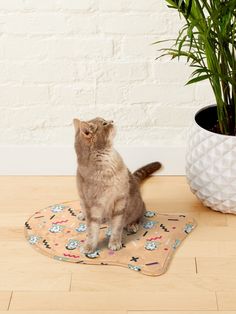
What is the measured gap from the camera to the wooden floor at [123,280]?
1.94 m

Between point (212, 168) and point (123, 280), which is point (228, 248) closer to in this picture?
point (212, 168)

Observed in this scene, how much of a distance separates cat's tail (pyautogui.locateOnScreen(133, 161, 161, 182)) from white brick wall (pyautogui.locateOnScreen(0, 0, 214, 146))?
9 cm

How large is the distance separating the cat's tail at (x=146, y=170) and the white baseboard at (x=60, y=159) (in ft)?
0.13

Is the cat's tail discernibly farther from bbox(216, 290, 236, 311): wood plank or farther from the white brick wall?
bbox(216, 290, 236, 311): wood plank

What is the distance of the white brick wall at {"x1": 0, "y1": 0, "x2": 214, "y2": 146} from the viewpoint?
241cm

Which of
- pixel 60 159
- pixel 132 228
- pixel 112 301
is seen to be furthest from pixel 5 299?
pixel 60 159

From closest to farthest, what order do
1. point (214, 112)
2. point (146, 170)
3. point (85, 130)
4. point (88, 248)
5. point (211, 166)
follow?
point (85, 130), point (88, 248), point (211, 166), point (214, 112), point (146, 170)

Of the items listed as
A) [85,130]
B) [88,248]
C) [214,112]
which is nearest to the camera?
[85,130]

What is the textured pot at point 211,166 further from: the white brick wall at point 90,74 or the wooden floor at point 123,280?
the white brick wall at point 90,74

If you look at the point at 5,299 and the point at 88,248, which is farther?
the point at 88,248

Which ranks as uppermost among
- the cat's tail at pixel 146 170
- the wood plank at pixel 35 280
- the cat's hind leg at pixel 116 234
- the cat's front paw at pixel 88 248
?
the cat's tail at pixel 146 170

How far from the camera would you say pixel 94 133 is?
81.6 inches

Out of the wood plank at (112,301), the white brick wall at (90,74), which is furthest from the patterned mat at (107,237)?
the white brick wall at (90,74)

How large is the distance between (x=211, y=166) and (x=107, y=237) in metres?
0.44
